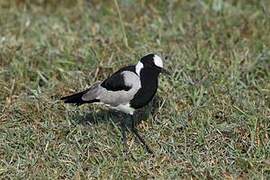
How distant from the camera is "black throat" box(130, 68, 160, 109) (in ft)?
12.5

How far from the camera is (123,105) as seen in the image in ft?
12.6

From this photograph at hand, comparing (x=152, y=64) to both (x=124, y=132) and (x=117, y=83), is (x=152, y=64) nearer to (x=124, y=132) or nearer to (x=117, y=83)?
(x=117, y=83)

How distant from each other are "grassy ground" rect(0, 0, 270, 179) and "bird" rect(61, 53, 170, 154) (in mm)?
282

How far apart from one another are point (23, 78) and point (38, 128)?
29.0 inches

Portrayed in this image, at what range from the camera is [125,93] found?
3826 mm

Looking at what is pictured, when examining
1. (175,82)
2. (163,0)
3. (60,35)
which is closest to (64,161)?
(175,82)

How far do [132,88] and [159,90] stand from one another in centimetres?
77

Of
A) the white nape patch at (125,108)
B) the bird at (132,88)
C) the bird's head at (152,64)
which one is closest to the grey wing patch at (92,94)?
the bird at (132,88)

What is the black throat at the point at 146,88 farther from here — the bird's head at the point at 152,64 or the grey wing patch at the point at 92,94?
the grey wing patch at the point at 92,94

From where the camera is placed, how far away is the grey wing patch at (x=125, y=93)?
3817mm

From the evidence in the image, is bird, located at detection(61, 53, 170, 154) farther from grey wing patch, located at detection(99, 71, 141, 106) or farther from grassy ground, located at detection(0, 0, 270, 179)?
grassy ground, located at detection(0, 0, 270, 179)

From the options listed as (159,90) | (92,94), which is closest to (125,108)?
(92,94)

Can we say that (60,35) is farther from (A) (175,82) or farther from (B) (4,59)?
(A) (175,82)

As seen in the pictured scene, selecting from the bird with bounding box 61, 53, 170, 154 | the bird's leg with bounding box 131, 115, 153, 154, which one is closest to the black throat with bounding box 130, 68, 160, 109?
the bird with bounding box 61, 53, 170, 154
